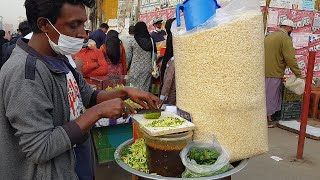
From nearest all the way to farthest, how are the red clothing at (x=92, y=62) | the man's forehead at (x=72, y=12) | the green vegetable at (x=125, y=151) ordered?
the man's forehead at (x=72, y=12)
the green vegetable at (x=125, y=151)
the red clothing at (x=92, y=62)

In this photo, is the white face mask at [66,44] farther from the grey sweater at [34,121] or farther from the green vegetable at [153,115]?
the green vegetable at [153,115]

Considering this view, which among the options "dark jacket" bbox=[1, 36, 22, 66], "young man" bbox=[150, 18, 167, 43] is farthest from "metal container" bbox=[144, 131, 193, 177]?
"young man" bbox=[150, 18, 167, 43]

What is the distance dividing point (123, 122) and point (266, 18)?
3784 mm

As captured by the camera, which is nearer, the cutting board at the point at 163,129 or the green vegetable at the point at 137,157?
the cutting board at the point at 163,129

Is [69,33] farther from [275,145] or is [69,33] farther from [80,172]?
[275,145]

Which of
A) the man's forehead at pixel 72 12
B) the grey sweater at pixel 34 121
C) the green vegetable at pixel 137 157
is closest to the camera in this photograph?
the grey sweater at pixel 34 121

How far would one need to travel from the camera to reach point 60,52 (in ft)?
4.54

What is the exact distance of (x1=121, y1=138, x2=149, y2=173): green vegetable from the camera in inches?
57.3

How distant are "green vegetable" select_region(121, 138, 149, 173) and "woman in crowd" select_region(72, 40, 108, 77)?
8.92ft

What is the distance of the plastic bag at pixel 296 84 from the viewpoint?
16.4ft

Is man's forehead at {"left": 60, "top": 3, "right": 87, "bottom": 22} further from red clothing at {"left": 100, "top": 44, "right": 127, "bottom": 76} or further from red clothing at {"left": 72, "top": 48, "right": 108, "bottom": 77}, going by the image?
red clothing at {"left": 100, "top": 44, "right": 127, "bottom": 76}

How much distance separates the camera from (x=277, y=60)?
5.24 metres

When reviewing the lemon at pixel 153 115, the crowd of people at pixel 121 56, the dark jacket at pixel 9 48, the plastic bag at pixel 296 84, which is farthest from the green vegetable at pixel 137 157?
the plastic bag at pixel 296 84

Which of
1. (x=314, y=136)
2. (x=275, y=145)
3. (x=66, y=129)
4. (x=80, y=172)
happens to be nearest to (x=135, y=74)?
(x=275, y=145)
